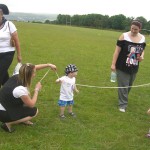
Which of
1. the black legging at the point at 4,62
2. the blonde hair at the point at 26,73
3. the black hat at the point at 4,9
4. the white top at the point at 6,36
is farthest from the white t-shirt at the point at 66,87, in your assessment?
the black hat at the point at 4,9

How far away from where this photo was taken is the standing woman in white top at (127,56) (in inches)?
289

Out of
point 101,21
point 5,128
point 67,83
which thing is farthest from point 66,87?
point 101,21

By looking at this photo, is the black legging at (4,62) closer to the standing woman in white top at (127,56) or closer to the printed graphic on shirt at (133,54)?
the standing woman in white top at (127,56)

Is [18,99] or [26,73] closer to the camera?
[26,73]

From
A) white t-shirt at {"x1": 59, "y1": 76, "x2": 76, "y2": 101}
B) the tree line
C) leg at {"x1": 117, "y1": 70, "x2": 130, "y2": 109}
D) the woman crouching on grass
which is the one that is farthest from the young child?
the tree line

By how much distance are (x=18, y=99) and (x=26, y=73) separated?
1.74 ft

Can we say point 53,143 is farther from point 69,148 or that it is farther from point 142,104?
point 142,104

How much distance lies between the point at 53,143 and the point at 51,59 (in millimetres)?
10246

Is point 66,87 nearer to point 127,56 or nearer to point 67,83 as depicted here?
point 67,83

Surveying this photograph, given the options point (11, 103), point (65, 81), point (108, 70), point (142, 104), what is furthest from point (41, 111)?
point (108, 70)

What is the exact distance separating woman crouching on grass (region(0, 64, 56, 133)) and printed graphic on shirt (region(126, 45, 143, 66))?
8.49 feet

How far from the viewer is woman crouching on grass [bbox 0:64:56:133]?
18.0 feet

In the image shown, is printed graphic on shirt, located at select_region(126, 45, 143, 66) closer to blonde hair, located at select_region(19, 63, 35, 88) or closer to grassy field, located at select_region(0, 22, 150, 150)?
grassy field, located at select_region(0, 22, 150, 150)

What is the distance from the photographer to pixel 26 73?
5.48 meters
